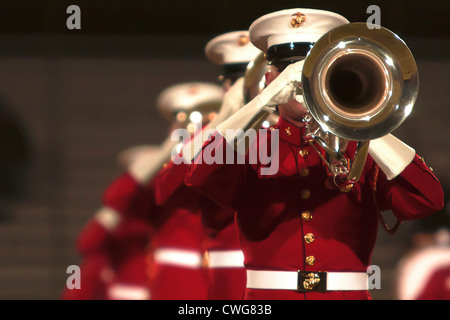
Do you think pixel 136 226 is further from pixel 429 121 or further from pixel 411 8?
pixel 429 121

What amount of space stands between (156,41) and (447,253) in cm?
335

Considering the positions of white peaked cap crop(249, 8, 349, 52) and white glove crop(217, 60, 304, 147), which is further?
white peaked cap crop(249, 8, 349, 52)

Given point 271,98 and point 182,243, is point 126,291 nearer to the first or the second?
point 182,243

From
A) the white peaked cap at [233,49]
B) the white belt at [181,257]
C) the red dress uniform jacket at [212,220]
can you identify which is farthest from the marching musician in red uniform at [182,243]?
the red dress uniform jacket at [212,220]

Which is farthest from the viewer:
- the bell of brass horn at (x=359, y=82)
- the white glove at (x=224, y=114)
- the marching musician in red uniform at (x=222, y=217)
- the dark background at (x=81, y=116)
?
the dark background at (x=81, y=116)

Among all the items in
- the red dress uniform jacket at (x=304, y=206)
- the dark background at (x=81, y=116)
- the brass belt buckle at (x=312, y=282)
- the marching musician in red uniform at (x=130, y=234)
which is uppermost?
the dark background at (x=81, y=116)

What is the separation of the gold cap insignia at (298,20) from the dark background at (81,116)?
14.8 feet

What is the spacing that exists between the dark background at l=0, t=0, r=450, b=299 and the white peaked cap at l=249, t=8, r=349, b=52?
4.47 meters

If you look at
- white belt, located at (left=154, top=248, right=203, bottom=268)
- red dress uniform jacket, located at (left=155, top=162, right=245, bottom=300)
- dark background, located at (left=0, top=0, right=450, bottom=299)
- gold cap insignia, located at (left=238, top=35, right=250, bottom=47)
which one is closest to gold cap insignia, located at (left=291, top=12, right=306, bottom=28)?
red dress uniform jacket, located at (left=155, top=162, right=245, bottom=300)

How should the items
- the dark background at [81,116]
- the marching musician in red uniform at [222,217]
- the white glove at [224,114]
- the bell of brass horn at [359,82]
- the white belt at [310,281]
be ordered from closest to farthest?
1. the bell of brass horn at [359,82]
2. the white belt at [310,281]
3. the white glove at [224,114]
4. the marching musician in red uniform at [222,217]
5. the dark background at [81,116]

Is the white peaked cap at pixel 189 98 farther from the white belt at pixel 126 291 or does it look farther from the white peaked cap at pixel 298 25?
the white peaked cap at pixel 298 25

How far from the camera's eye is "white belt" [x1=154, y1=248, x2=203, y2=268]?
4.34m

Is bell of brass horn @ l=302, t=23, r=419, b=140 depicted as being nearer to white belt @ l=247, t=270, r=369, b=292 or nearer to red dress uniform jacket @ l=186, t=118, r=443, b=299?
red dress uniform jacket @ l=186, t=118, r=443, b=299

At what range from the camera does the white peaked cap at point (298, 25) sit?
2.47 meters
